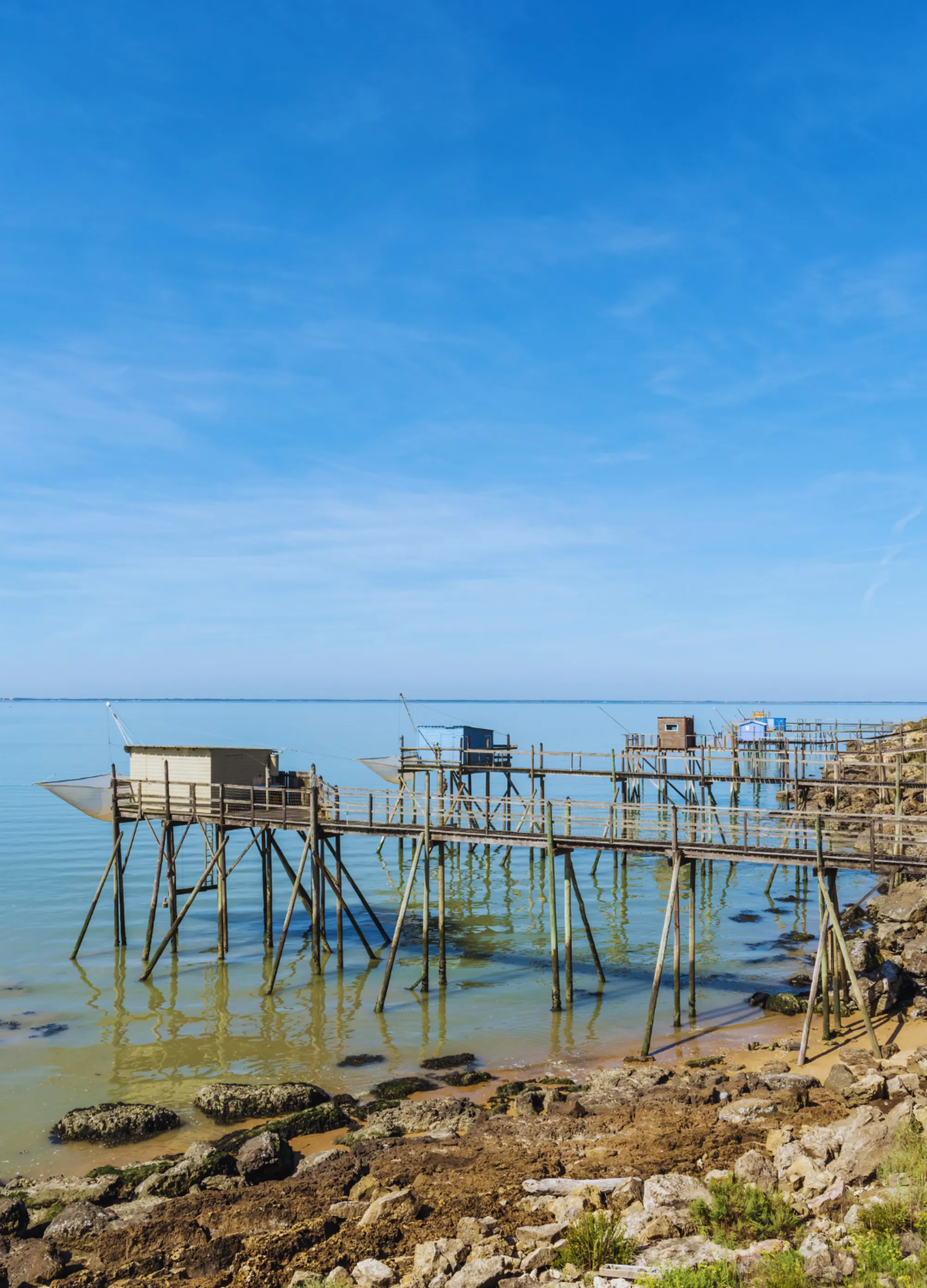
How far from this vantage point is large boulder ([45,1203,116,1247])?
1209 cm

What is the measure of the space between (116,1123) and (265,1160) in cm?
402

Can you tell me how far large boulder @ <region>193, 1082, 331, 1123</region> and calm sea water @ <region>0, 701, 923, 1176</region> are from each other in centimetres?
37

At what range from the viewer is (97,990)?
2477 centimetres

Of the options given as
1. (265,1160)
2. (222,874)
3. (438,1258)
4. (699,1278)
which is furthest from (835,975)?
(222,874)

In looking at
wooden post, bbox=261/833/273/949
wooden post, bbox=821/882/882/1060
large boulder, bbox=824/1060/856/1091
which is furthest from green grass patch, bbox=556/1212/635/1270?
wooden post, bbox=261/833/273/949

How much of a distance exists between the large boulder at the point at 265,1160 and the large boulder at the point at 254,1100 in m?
2.29

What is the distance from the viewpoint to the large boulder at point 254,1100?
16.7 m

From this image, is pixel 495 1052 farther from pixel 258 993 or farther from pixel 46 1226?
pixel 46 1226

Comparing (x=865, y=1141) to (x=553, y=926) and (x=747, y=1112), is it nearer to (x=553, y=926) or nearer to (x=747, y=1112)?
(x=747, y=1112)

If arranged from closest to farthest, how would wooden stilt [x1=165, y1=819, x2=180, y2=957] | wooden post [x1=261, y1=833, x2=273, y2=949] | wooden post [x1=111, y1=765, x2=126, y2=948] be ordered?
wooden stilt [x1=165, y1=819, x2=180, y2=957] → wooden post [x1=111, y1=765, x2=126, y2=948] → wooden post [x1=261, y1=833, x2=273, y2=949]

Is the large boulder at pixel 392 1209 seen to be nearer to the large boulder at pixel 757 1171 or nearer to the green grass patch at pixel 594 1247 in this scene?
the green grass patch at pixel 594 1247

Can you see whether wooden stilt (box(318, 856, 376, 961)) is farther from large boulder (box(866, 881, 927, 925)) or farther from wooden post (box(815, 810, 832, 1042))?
large boulder (box(866, 881, 927, 925))

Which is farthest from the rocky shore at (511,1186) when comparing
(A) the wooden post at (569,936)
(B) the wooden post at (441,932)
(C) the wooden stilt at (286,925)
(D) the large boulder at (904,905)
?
(D) the large boulder at (904,905)

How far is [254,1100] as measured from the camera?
16797 mm
